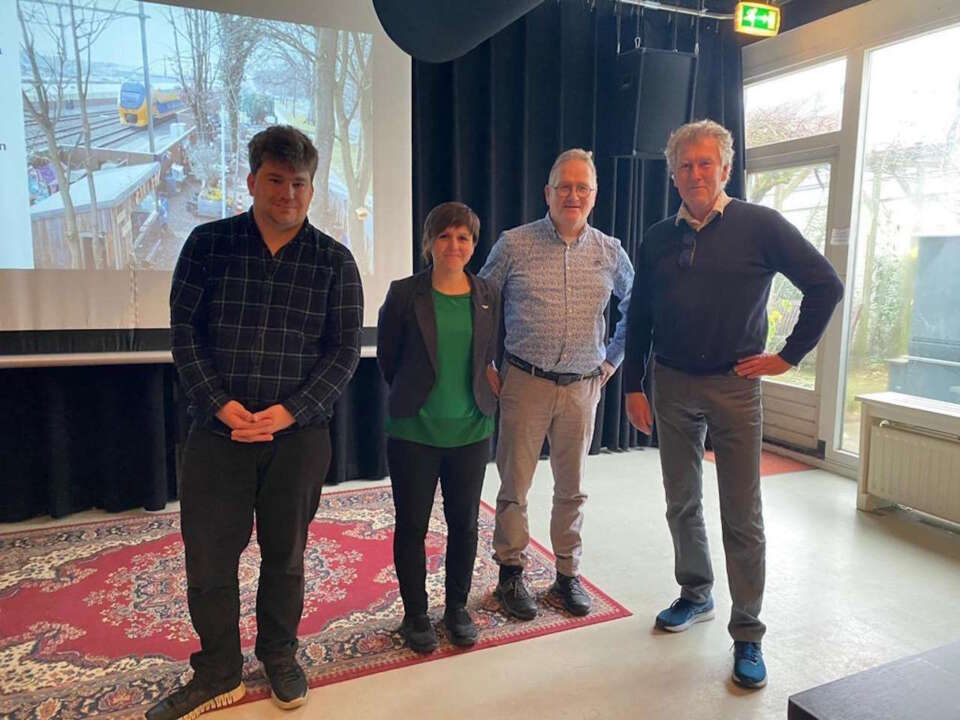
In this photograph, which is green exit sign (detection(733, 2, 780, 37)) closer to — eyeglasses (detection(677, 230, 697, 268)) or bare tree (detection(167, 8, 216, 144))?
eyeglasses (detection(677, 230, 697, 268))

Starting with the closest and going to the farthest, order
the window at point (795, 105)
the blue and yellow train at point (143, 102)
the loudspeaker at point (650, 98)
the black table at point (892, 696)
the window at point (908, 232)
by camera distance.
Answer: the black table at point (892, 696) → the blue and yellow train at point (143, 102) → the window at point (908, 232) → the loudspeaker at point (650, 98) → the window at point (795, 105)

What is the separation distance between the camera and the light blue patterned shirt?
2209mm

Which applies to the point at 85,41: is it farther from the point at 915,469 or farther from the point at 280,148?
the point at 915,469

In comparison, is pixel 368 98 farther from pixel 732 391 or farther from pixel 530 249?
pixel 732 391

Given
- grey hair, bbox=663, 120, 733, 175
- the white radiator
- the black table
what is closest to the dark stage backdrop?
the white radiator

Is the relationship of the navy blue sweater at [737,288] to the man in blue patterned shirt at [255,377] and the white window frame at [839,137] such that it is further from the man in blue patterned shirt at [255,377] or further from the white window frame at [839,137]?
the white window frame at [839,137]

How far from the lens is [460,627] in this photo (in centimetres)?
212

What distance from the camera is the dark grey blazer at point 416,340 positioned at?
6.39 feet

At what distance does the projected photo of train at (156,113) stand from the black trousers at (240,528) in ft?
5.85

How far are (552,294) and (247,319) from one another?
38.6 inches

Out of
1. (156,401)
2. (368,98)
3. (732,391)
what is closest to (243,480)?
(732,391)

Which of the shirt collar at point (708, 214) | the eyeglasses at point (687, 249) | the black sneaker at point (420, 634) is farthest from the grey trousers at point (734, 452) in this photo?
the black sneaker at point (420, 634)

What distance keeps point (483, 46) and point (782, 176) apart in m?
2.18

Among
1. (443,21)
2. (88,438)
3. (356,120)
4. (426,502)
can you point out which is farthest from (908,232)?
(88,438)
